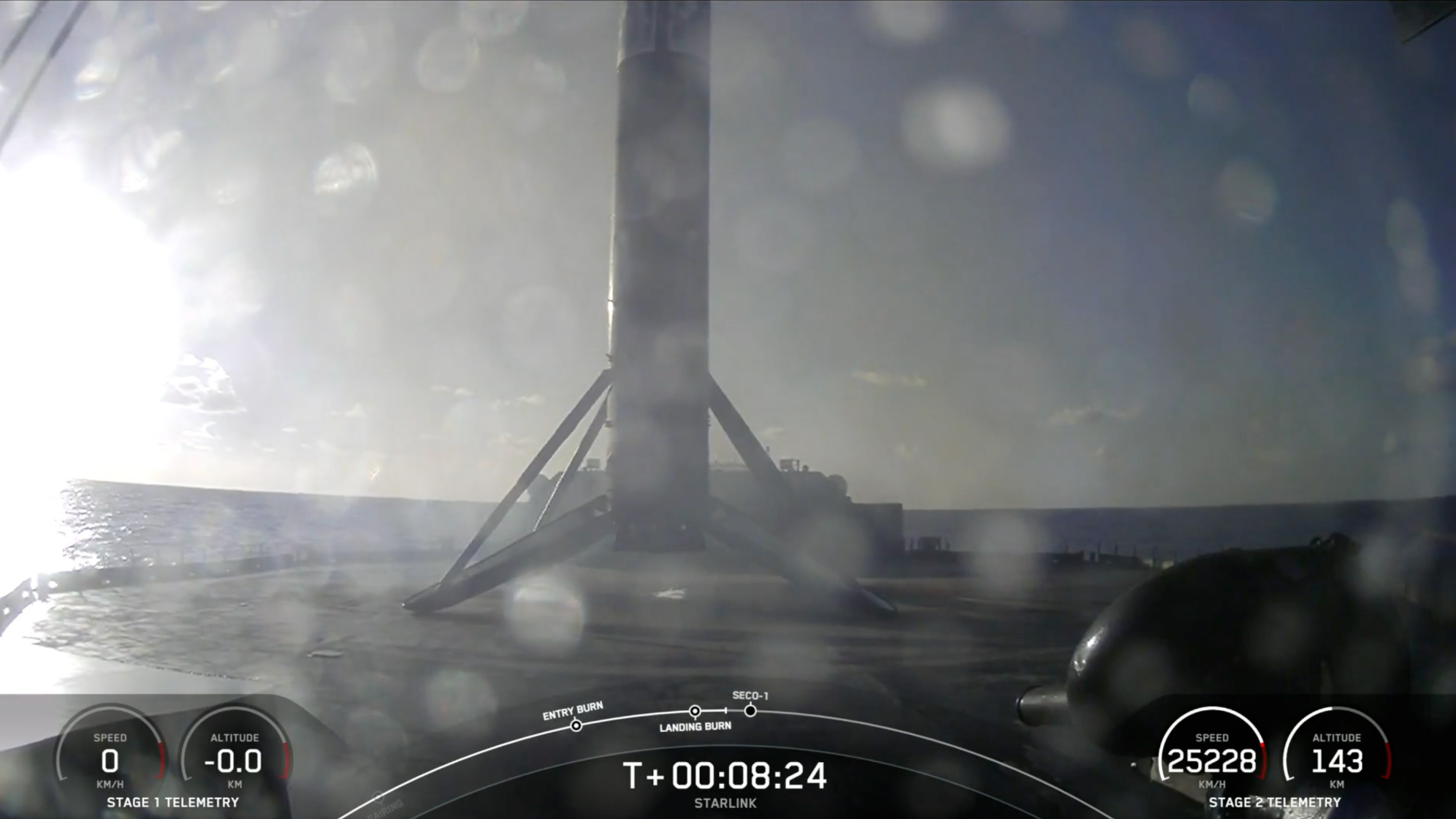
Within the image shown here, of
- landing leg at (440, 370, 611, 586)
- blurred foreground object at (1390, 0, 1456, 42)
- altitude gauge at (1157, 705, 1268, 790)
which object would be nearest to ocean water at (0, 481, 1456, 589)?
landing leg at (440, 370, 611, 586)

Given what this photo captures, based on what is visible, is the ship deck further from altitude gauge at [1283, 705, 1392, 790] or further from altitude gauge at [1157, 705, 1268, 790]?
altitude gauge at [1283, 705, 1392, 790]

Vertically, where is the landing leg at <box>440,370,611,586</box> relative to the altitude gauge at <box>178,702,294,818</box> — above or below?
above

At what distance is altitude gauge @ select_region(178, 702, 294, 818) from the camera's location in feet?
5.10

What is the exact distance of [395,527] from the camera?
1649 millimetres

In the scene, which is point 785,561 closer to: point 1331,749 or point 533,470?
point 533,470

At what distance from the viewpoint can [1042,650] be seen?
1630 millimetres

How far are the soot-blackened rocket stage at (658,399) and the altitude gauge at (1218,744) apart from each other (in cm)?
63

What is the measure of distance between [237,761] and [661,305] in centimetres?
138

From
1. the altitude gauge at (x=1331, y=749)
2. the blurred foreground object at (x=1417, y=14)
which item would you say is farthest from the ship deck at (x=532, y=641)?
the blurred foreground object at (x=1417, y=14)

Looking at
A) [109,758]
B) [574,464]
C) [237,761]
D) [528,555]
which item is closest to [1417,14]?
[574,464]

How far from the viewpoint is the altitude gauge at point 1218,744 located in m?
1.50

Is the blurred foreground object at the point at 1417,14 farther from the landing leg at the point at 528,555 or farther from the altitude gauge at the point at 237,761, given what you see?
the altitude gauge at the point at 237,761

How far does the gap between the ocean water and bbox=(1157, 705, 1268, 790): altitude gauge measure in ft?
1.10

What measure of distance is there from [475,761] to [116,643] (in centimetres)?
89
